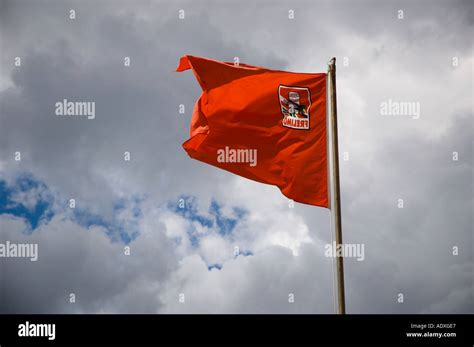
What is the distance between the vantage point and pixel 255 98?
67.6ft

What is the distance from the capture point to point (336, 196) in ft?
59.6

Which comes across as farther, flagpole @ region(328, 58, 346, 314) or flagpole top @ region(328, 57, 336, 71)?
flagpole top @ region(328, 57, 336, 71)

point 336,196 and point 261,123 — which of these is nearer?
point 336,196

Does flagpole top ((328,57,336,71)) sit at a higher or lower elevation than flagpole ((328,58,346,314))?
Answer: higher

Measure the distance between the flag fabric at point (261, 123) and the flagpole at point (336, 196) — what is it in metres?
0.74

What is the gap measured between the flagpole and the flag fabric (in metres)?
0.74

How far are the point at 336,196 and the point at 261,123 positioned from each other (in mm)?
3818

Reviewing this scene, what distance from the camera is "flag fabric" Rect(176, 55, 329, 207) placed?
19.8 metres

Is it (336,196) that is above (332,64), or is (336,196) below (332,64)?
below

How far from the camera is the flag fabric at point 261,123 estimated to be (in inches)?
781

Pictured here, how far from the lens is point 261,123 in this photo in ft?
67.6
